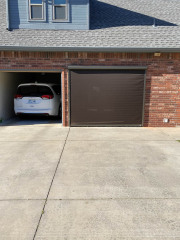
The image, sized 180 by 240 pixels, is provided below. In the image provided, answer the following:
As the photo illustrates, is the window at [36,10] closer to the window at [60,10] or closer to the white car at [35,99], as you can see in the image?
the window at [60,10]

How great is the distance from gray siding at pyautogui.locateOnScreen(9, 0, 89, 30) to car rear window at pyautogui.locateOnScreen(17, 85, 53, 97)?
2546mm

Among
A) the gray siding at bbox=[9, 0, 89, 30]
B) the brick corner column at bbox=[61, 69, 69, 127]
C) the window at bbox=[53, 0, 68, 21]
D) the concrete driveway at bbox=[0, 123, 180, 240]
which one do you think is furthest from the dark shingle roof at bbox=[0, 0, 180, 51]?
the concrete driveway at bbox=[0, 123, 180, 240]

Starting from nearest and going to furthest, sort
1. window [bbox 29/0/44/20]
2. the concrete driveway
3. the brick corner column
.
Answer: the concrete driveway → the brick corner column → window [bbox 29/0/44/20]

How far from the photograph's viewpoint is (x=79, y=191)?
339 centimetres

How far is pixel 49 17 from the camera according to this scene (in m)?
8.70

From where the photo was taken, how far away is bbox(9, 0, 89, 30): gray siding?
8.69 metres

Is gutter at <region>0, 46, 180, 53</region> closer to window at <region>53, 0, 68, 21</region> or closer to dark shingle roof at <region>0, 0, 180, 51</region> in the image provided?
dark shingle roof at <region>0, 0, 180, 51</region>

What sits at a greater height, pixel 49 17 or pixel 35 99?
pixel 49 17

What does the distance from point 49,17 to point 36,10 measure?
673 mm

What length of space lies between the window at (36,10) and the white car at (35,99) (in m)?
2.84

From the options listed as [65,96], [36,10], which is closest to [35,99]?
[65,96]

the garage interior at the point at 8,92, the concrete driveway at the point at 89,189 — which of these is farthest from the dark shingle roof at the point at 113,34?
the concrete driveway at the point at 89,189

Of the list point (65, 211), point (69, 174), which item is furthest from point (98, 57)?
point (65, 211)

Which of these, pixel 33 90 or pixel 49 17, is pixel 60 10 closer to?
pixel 49 17
